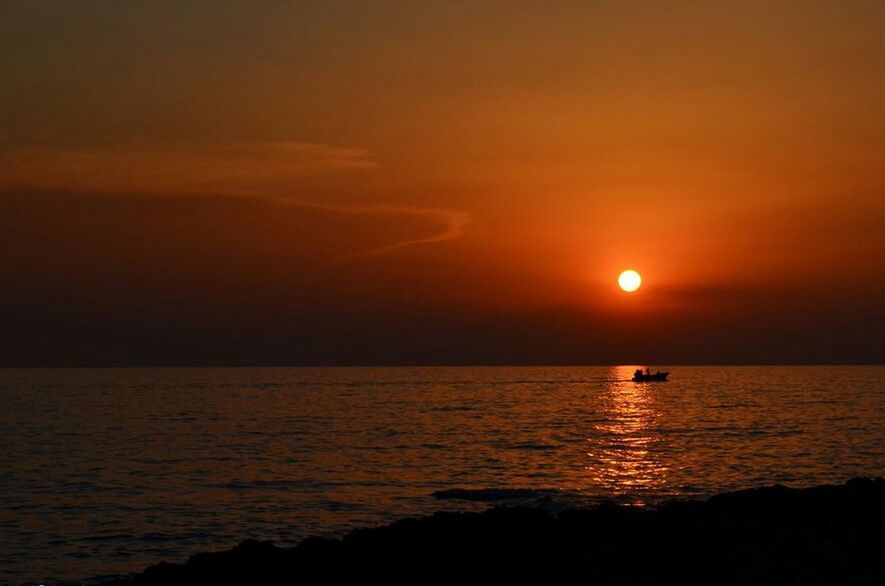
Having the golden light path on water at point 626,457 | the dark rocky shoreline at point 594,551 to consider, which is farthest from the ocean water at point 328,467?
the dark rocky shoreline at point 594,551

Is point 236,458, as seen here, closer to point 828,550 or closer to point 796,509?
point 796,509

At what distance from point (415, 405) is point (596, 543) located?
369 ft

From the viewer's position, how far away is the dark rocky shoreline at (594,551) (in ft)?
68.9

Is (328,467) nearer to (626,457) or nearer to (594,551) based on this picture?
(626,457)

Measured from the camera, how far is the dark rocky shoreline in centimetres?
2102

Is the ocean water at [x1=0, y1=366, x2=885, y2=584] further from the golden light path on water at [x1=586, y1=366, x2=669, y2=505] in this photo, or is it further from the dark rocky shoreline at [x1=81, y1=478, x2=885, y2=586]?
the dark rocky shoreline at [x1=81, y1=478, x2=885, y2=586]

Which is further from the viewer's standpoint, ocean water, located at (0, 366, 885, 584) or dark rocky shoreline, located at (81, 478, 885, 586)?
ocean water, located at (0, 366, 885, 584)

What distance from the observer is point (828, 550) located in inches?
857

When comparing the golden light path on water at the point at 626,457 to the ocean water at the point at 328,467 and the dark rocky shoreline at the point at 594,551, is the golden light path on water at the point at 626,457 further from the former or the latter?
the dark rocky shoreline at the point at 594,551

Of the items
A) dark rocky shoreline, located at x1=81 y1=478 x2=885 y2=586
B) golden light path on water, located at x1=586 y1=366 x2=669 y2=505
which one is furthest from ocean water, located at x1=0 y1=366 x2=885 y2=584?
dark rocky shoreline, located at x1=81 y1=478 x2=885 y2=586

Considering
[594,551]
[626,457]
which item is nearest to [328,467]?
[626,457]

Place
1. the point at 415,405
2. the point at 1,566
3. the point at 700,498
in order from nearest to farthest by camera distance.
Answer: the point at 1,566 < the point at 700,498 < the point at 415,405

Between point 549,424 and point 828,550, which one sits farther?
point 549,424

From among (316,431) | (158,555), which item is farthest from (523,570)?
(316,431)
